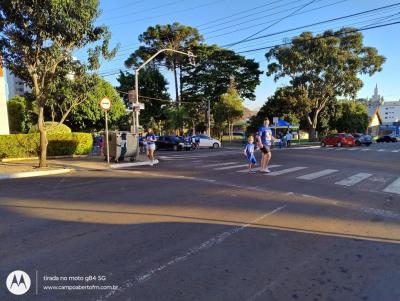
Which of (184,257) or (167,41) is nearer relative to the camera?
(184,257)

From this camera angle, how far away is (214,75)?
51750mm

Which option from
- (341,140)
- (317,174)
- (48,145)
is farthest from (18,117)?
(317,174)

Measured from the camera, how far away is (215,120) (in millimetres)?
48844

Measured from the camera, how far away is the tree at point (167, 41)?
49.9m

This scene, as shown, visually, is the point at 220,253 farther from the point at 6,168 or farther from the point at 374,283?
the point at 6,168

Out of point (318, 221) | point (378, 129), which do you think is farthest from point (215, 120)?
point (378, 129)

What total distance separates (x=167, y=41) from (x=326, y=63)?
21579mm

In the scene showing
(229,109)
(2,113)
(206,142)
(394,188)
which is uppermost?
(229,109)

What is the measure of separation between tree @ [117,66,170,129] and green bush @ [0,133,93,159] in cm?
2863

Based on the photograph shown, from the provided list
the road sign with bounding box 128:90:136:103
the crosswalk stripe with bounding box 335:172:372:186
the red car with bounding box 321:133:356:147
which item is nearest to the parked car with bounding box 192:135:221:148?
the red car with bounding box 321:133:356:147

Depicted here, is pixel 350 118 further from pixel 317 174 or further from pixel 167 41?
pixel 317 174

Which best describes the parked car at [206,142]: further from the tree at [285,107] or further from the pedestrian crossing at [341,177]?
the pedestrian crossing at [341,177]

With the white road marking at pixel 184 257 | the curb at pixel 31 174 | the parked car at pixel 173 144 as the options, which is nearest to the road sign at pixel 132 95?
the curb at pixel 31 174

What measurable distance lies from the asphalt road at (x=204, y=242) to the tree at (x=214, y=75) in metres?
43.3
